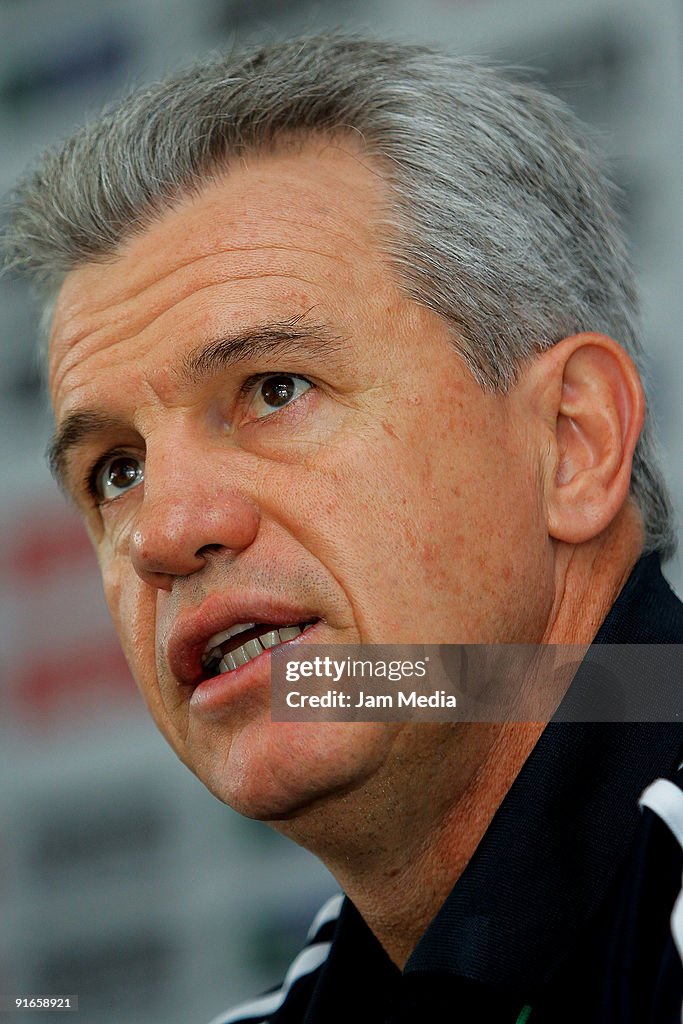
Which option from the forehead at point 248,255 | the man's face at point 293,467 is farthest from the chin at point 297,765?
the forehead at point 248,255

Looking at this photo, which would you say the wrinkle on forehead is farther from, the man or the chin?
the chin

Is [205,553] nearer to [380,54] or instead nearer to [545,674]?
[545,674]

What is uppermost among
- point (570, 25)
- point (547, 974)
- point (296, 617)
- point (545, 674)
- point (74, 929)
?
point (570, 25)

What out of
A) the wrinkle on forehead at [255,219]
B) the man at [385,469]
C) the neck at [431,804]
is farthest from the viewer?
the wrinkle on forehead at [255,219]

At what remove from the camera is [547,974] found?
103 centimetres

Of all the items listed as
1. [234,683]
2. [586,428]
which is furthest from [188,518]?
[586,428]

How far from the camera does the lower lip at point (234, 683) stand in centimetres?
117

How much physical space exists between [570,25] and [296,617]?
2681 millimetres

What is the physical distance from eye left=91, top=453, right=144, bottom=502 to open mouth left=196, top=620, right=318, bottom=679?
0.30 metres

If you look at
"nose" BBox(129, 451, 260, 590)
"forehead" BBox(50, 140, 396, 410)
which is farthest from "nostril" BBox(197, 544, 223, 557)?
"forehead" BBox(50, 140, 396, 410)

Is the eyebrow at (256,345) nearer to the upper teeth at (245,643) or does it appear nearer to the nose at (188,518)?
the nose at (188,518)

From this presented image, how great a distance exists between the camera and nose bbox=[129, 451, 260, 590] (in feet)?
3.82

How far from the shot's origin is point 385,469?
1.20 m

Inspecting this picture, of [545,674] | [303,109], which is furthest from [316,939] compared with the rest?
[303,109]
